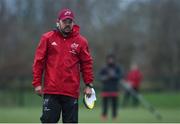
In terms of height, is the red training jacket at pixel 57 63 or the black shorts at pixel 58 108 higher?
the red training jacket at pixel 57 63

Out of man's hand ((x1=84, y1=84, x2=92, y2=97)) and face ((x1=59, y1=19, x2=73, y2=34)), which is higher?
face ((x1=59, y1=19, x2=73, y2=34))

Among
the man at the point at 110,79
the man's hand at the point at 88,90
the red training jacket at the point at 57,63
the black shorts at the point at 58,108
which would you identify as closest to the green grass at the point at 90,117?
the man at the point at 110,79

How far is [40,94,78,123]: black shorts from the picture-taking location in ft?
37.2

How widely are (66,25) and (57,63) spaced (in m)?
0.57

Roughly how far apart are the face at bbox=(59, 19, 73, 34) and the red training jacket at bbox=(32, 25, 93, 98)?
0.39 feet

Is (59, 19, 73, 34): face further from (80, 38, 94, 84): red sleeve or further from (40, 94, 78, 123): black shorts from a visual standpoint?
(40, 94, 78, 123): black shorts

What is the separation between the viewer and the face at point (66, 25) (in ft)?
36.9

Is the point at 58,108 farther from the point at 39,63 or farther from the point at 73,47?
the point at 73,47

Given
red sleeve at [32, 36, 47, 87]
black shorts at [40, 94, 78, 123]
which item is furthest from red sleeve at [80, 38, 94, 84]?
red sleeve at [32, 36, 47, 87]

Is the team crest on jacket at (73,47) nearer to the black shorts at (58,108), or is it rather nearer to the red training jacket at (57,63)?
the red training jacket at (57,63)

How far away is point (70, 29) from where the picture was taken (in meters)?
11.3

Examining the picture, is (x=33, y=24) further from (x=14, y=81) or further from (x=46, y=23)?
(x=14, y=81)

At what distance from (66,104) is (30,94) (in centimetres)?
2548

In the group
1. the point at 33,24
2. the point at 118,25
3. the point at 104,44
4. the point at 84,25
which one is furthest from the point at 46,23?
the point at 118,25
